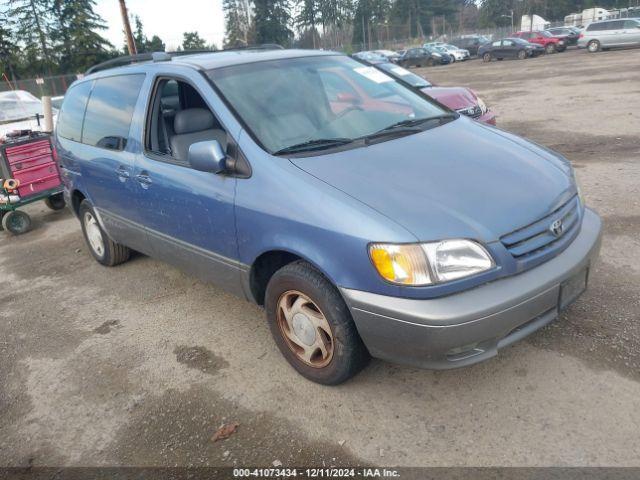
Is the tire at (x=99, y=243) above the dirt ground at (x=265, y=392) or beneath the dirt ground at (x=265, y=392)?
above

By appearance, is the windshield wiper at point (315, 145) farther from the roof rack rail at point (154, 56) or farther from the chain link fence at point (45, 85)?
the chain link fence at point (45, 85)

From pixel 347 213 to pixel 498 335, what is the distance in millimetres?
903

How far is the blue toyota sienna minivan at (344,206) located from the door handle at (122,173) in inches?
1.2

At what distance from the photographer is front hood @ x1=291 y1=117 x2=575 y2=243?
244cm

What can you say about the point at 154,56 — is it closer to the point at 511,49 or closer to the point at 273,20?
the point at 511,49

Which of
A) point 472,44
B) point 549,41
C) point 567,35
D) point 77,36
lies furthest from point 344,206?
point 77,36

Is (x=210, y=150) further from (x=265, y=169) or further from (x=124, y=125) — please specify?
(x=124, y=125)

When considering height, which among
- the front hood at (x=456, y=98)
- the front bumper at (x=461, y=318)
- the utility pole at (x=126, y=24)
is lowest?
the front bumper at (x=461, y=318)

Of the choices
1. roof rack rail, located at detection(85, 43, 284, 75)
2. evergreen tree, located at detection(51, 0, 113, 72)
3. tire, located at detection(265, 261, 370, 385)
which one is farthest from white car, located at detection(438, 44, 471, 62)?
tire, located at detection(265, 261, 370, 385)

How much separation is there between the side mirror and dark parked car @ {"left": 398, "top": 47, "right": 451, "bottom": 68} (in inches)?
1435

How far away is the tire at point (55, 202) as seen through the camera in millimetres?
7651

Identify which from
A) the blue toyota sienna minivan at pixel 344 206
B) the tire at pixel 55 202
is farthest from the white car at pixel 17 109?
the blue toyota sienna minivan at pixel 344 206

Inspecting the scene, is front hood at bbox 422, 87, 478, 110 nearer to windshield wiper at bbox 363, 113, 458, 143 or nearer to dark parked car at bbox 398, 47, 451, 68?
windshield wiper at bbox 363, 113, 458, 143

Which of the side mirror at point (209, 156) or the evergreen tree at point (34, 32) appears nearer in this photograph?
the side mirror at point (209, 156)
